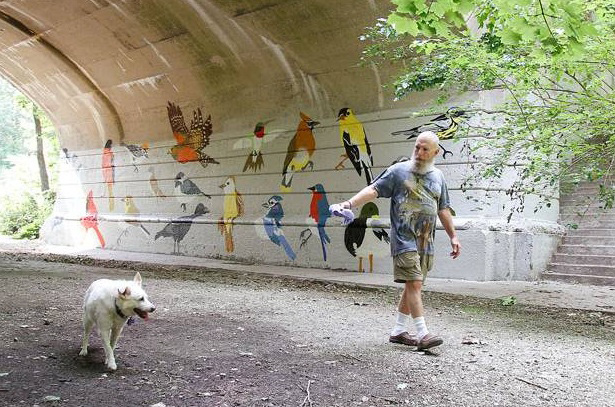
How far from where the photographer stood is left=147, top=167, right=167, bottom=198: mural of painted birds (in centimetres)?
1481

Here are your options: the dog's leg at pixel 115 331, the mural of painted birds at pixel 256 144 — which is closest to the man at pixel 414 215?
the dog's leg at pixel 115 331

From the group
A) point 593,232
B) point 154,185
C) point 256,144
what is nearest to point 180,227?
point 154,185

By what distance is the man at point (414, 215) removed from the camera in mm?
4477

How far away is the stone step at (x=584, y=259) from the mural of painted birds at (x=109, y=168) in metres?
12.2

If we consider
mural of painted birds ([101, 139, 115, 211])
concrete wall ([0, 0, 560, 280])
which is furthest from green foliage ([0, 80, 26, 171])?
mural of painted birds ([101, 139, 115, 211])

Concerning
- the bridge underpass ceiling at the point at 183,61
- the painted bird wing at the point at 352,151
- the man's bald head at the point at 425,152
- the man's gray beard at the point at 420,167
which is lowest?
the man's gray beard at the point at 420,167

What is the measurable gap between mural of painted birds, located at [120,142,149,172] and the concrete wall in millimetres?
59

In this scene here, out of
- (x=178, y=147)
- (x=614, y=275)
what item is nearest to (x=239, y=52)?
(x=178, y=147)

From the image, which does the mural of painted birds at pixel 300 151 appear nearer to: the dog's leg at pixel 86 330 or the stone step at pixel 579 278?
the stone step at pixel 579 278

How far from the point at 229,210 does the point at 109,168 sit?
5575 mm

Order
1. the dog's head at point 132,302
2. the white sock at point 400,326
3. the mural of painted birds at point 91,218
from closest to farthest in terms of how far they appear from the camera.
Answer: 1. the dog's head at point 132,302
2. the white sock at point 400,326
3. the mural of painted birds at point 91,218

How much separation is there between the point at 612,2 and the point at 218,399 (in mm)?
4841

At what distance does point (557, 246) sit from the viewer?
412 inches

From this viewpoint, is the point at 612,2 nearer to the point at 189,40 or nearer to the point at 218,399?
the point at 218,399
